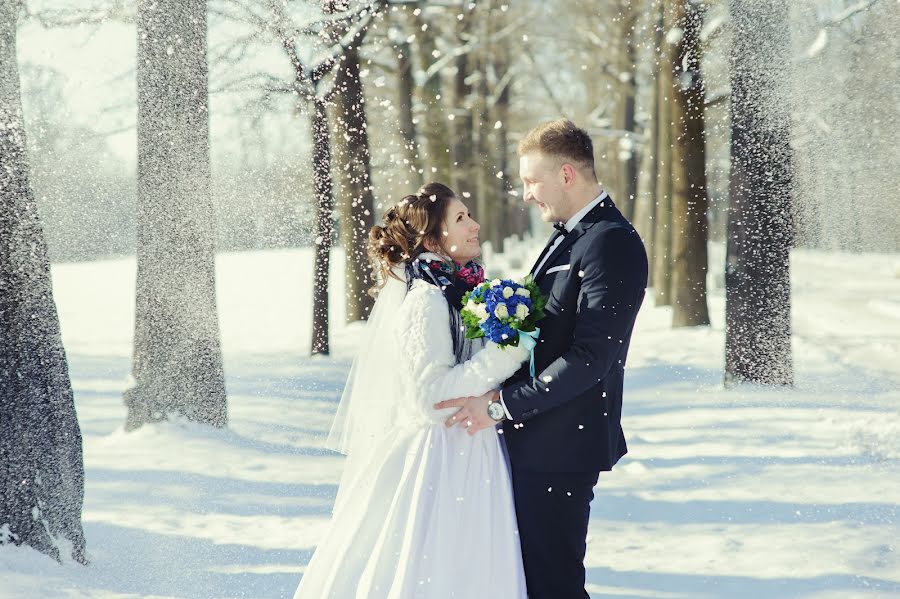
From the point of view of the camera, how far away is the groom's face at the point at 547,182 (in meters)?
3.43

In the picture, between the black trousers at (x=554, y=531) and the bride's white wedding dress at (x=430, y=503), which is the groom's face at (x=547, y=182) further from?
the black trousers at (x=554, y=531)

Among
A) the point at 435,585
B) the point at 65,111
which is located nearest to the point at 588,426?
the point at 435,585

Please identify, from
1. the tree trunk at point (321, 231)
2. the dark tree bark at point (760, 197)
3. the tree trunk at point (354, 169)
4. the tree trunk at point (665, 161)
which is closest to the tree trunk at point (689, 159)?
the tree trunk at point (665, 161)

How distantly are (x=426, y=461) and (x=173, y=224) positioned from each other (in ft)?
16.0

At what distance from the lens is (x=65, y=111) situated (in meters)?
8.79

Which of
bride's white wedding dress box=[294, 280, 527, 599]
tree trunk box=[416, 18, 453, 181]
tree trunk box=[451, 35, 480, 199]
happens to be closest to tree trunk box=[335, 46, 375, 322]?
tree trunk box=[416, 18, 453, 181]

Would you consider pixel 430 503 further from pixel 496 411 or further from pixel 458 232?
pixel 458 232

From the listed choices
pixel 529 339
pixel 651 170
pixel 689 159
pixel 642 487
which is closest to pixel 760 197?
pixel 689 159

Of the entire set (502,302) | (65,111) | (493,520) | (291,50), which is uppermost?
(291,50)

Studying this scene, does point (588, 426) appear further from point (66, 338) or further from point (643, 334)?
point (66, 338)

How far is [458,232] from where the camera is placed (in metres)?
3.66

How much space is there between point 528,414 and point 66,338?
1431 cm

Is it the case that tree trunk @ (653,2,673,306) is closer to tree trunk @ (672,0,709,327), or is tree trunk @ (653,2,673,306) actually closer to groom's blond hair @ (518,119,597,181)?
tree trunk @ (672,0,709,327)

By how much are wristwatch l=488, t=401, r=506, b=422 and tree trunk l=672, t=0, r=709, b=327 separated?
32.5 feet
